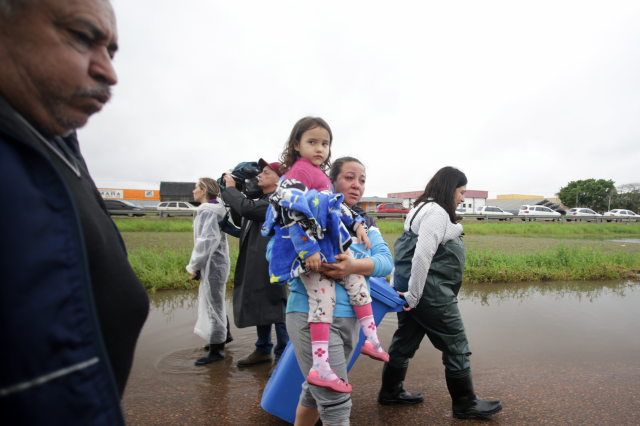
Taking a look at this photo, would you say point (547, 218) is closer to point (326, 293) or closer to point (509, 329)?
point (509, 329)

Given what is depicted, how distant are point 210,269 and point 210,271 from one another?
0.02 meters

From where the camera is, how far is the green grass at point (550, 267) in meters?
7.33

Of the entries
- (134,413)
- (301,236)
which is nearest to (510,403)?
(301,236)

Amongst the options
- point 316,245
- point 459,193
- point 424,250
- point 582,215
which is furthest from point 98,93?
point 582,215

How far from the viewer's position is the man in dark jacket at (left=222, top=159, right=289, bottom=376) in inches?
136

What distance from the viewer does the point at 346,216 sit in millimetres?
2068

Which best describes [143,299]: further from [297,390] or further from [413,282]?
[413,282]

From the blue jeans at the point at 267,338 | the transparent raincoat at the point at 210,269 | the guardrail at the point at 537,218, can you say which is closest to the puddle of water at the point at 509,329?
the blue jeans at the point at 267,338

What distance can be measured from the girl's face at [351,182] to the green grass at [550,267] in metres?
5.70

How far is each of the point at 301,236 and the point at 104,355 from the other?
3.76 ft

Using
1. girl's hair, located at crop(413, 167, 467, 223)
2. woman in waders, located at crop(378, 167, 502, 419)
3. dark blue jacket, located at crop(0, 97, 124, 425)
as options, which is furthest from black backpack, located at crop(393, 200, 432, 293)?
dark blue jacket, located at crop(0, 97, 124, 425)

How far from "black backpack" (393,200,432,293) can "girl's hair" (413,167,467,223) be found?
0.11 meters

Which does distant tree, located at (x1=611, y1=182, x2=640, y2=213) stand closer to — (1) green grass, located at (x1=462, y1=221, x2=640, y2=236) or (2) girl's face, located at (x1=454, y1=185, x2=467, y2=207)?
(1) green grass, located at (x1=462, y1=221, x2=640, y2=236)

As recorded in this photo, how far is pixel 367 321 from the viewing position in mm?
2010
